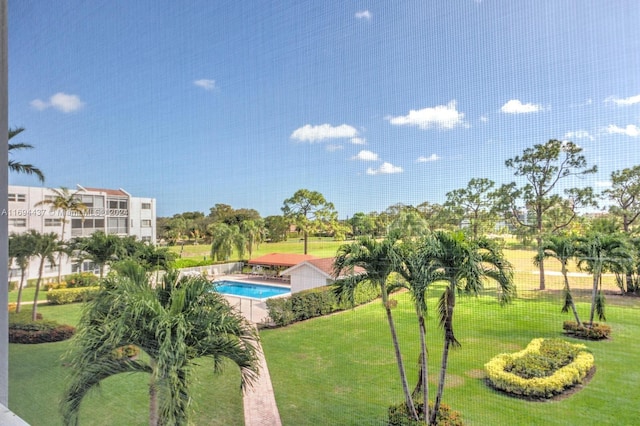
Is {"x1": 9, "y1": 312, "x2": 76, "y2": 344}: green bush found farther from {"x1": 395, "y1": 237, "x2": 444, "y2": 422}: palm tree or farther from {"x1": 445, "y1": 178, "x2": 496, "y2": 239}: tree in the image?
{"x1": 445, "y1": 178, "x2": 496, "y2": 239}: tree

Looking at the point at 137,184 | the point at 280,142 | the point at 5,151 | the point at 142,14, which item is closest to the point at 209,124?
the point at 280,142

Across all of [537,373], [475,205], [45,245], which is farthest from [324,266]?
[45,245]

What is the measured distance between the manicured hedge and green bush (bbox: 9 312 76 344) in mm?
1362

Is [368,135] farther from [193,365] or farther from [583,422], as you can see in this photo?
[583,422]

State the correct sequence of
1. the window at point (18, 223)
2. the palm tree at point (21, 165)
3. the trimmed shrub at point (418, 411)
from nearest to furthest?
1. the trimmed shrub at point (418, 411)
2. the window at point (18, 223)
3. the palm tree at point (21, 165)

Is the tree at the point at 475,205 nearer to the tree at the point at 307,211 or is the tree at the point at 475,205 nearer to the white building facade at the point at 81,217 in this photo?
the tree at the point at 307,211

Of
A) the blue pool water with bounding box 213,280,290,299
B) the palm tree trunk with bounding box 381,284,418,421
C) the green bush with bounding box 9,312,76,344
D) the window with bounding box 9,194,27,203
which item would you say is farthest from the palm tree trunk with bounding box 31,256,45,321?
the palm tree trunk with bounding box 381,284,418,421

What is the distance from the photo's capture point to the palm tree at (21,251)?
2.30 m

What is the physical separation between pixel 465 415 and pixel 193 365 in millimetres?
1030

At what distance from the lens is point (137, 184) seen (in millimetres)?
2305

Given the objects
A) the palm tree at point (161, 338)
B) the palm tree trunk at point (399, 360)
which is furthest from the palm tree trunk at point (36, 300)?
the palm tree trunk at point (399, 360)

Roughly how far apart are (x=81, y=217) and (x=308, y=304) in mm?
1682

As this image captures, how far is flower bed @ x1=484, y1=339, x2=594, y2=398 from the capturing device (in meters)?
1.26

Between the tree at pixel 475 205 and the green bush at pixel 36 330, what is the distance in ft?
7.95
